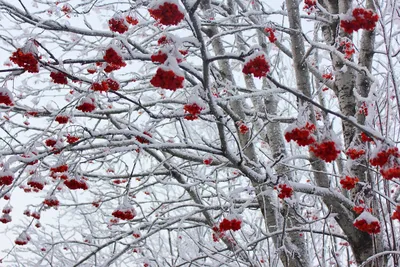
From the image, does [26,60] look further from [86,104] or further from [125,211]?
[125,211]

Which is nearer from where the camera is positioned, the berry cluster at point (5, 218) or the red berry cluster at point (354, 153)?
the red berry cluster at point (354, 153)

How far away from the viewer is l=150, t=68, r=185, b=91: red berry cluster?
6.84ft

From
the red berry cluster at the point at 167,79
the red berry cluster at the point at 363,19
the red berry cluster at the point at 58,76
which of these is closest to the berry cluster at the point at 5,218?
the red berry cluster at the point at 58,76

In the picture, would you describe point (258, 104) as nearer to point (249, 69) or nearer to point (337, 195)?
point (337, 195)

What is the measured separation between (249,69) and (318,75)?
2594 millimetres

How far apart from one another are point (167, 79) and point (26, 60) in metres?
0.95

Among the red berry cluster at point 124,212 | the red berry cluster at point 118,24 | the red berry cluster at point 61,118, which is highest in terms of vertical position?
the red berry cluster at point 118,24

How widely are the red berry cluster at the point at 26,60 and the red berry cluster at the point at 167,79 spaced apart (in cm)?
83

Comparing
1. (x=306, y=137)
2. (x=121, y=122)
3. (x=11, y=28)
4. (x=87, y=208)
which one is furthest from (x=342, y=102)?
(x=87, y=208)

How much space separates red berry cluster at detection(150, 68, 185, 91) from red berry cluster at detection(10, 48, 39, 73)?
834 mm

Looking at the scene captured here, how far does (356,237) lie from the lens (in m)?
3.75

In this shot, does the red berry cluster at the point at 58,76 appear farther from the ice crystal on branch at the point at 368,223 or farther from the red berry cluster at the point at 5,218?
the ice crystal on branch at the point at 368,223

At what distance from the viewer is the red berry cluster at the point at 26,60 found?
7.79 feet

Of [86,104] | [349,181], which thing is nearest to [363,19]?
[349,181]
